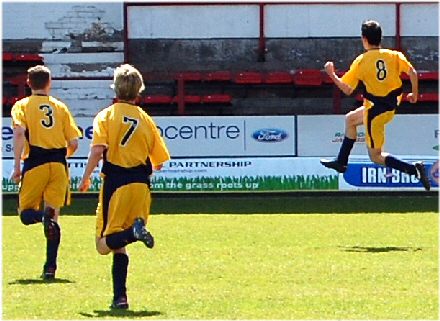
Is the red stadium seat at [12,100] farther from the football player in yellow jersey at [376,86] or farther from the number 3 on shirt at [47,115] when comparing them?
the number 3 on shirt at [47,115]

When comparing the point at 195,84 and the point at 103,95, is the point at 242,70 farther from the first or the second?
the point at 103,95

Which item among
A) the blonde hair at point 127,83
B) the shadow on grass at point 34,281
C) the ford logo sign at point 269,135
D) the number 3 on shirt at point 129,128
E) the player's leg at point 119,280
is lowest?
the shadow on grass at point 34,281

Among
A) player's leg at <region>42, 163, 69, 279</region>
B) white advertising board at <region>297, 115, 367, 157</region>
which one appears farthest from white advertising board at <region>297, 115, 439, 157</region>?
player's leg at <region>42, 163, 69, 279</region>

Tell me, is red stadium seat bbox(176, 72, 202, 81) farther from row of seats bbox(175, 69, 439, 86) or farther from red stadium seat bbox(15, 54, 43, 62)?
red stadium seat bbox(15, 54, 43, 62)

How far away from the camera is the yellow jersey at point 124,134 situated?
29.1 ft

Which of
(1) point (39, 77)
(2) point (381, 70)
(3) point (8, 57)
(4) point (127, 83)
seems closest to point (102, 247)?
(4) point (127, 83)

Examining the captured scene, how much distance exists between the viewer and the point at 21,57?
90.5ft

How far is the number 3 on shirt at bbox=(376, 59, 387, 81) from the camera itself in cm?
1287

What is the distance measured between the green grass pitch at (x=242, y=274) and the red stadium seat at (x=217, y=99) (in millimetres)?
10931

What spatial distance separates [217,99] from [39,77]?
16635mm

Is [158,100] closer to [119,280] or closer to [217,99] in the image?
[217,99]

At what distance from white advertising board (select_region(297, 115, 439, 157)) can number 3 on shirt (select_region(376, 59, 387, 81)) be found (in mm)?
10186

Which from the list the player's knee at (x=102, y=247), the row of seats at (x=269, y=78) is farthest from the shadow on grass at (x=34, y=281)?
the row of seats at (x=269, y=78)

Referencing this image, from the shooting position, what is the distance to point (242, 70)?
28359 millimetres
